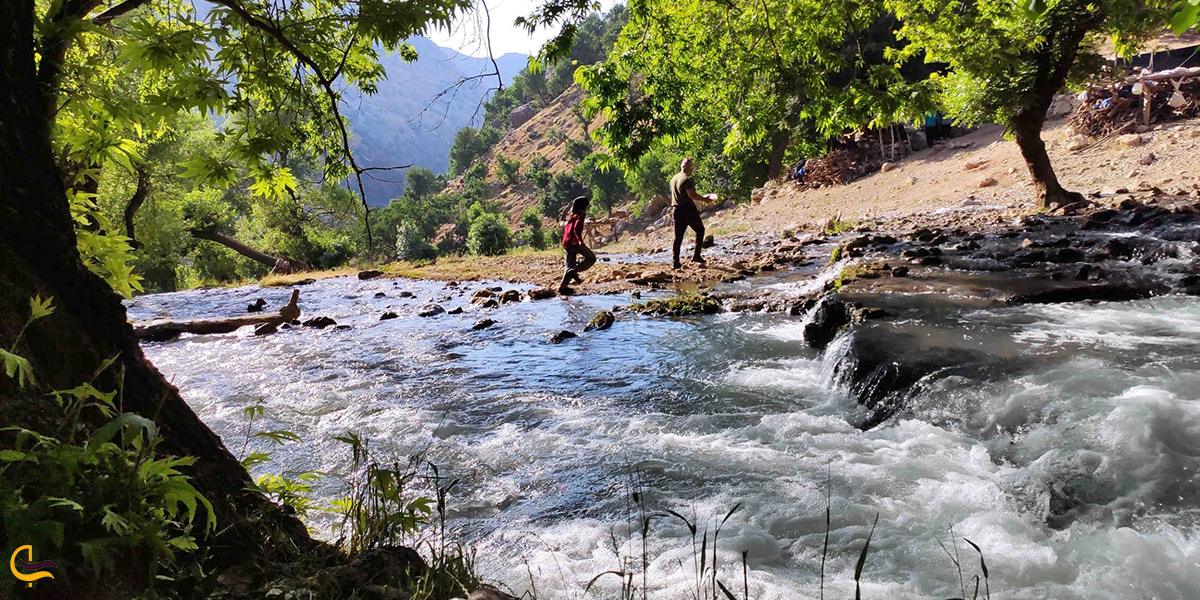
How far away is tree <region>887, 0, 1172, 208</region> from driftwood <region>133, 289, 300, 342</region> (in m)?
14.0

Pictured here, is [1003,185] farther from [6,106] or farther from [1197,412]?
Answer: [6,106]

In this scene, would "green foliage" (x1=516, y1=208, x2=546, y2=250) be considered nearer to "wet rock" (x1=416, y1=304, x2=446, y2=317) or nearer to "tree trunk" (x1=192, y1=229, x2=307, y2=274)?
"tree trunk" (x1=192, y1=229, x2=307, y2=274)

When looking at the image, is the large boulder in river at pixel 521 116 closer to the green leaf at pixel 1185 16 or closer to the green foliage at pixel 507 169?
the green foliage at pixel 507 169

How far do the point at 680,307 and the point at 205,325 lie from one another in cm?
922

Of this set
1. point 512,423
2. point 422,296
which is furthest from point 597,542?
point 422,296

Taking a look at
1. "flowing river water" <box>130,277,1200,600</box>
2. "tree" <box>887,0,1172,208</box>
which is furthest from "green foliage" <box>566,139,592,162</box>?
"flowing river water" <box>130,277,1200,600</box>

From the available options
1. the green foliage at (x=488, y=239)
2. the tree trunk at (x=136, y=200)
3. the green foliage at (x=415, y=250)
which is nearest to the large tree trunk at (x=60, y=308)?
the tree trunk at (x=136, y=200)

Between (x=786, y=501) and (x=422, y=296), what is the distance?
1351 cm

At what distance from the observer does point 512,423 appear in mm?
6145

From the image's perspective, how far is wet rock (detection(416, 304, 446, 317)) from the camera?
13.1 m

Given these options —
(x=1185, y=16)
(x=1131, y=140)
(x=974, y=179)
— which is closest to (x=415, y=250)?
(x=974, y=179)

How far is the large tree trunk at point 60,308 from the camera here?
217cm

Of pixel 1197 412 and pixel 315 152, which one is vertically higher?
pixel 315 152

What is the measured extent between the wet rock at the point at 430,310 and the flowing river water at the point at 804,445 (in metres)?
3.80
